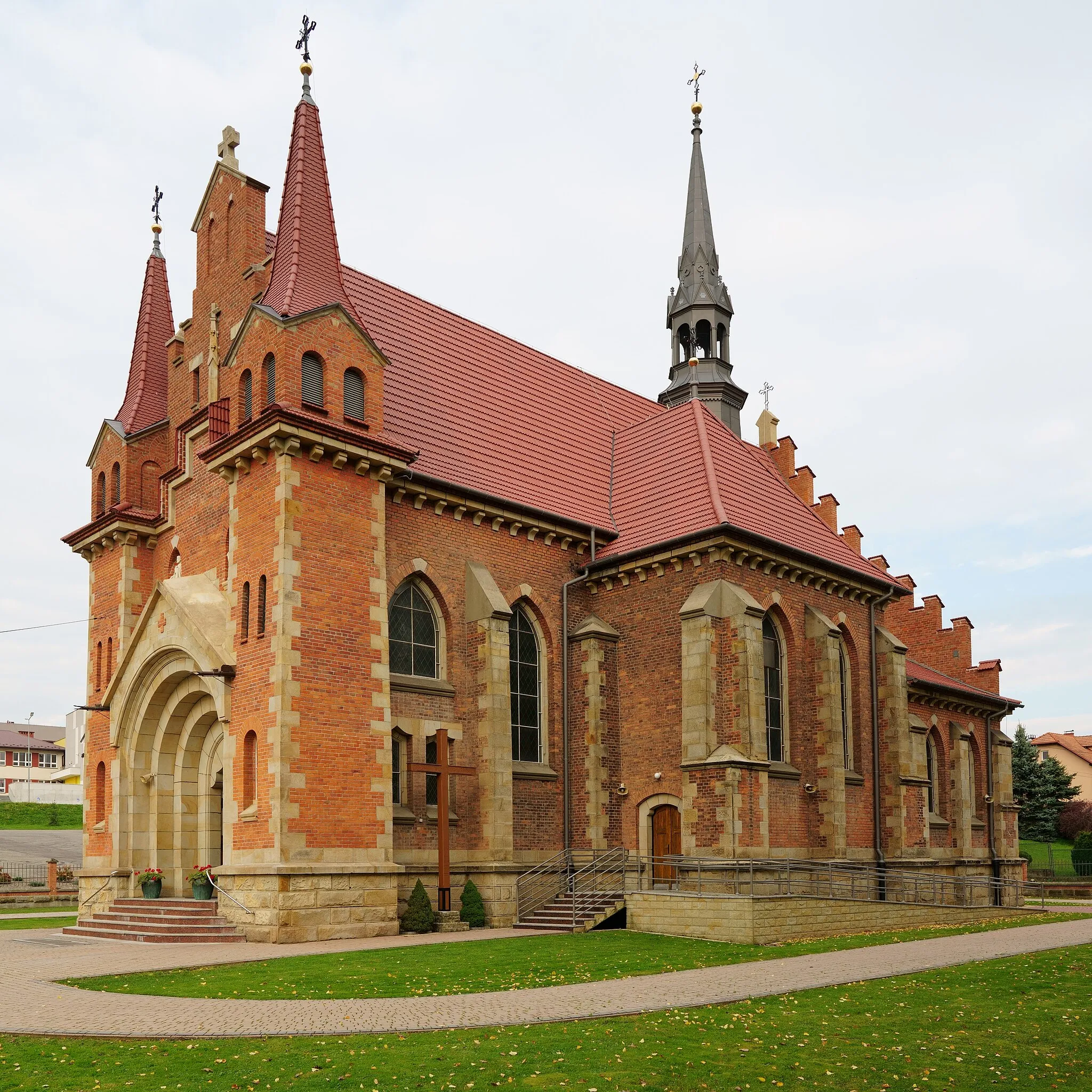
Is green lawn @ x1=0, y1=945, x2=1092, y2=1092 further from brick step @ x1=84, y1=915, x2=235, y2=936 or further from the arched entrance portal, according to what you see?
the arched entrance portal

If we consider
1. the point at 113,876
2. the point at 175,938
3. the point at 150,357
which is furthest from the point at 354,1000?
the point at 150,357

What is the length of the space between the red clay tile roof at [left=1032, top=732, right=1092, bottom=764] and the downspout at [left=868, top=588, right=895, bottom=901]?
6598 cm

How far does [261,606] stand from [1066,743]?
82.2 metres

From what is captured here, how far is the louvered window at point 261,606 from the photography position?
20.7 m

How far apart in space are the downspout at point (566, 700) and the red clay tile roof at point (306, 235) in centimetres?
812

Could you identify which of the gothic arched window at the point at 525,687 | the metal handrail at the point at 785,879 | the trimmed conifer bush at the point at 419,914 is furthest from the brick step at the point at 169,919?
the metal handrail at the point at 785,879

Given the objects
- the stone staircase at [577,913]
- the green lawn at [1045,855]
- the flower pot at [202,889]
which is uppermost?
the flower pot at [202,889]

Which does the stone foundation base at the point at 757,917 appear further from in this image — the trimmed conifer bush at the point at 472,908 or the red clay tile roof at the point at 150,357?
the red clay tile roof at the point at 150,357

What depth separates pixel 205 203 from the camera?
26.0 m

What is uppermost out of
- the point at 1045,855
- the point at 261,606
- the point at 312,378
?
the point at 312,378

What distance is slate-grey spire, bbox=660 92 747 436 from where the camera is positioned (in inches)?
1473

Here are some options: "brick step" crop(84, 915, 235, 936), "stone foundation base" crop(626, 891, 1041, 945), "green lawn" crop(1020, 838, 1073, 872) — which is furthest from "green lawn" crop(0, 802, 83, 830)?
"stone foundation base" crop(626, 891, 1041, 945)

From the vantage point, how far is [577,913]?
22234 mm

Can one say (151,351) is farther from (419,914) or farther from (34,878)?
(34,878)
